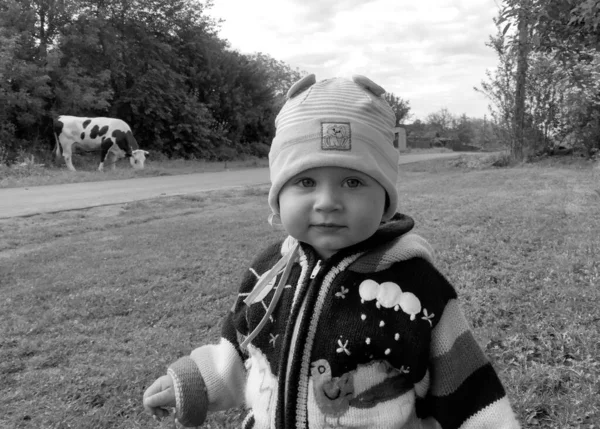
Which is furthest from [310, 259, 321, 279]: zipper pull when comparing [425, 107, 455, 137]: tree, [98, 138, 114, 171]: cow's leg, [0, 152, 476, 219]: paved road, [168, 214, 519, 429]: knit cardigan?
[425, 107, 455, 137]: tree

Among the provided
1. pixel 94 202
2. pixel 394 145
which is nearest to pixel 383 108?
pixel 394 145

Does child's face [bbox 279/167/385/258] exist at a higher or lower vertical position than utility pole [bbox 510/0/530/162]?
lower

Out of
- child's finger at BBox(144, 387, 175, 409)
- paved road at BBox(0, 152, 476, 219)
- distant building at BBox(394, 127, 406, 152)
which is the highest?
distant building at BBox(394, 127, 406, 152)

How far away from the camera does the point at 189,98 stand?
75.5ft

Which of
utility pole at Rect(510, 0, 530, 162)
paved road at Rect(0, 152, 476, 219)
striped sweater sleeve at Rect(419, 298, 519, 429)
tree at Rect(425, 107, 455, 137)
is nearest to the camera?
striped sweater sleeve at Rect(419, 298, 519, 429)

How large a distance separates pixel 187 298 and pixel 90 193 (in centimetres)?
690

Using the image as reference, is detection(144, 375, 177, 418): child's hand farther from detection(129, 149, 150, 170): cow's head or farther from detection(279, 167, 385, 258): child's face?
detection(129, 149, 150, 170): cow's head

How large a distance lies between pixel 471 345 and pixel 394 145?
598mm

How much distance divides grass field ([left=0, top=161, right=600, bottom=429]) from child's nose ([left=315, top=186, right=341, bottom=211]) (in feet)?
5.28

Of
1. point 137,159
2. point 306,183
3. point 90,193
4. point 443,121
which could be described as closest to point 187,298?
point 306,183

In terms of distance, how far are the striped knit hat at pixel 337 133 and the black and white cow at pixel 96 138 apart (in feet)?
54.0

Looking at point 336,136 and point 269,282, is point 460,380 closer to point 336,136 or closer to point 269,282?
point 269,282

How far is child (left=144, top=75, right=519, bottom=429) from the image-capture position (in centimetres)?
135

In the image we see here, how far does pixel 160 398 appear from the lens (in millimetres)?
1603
